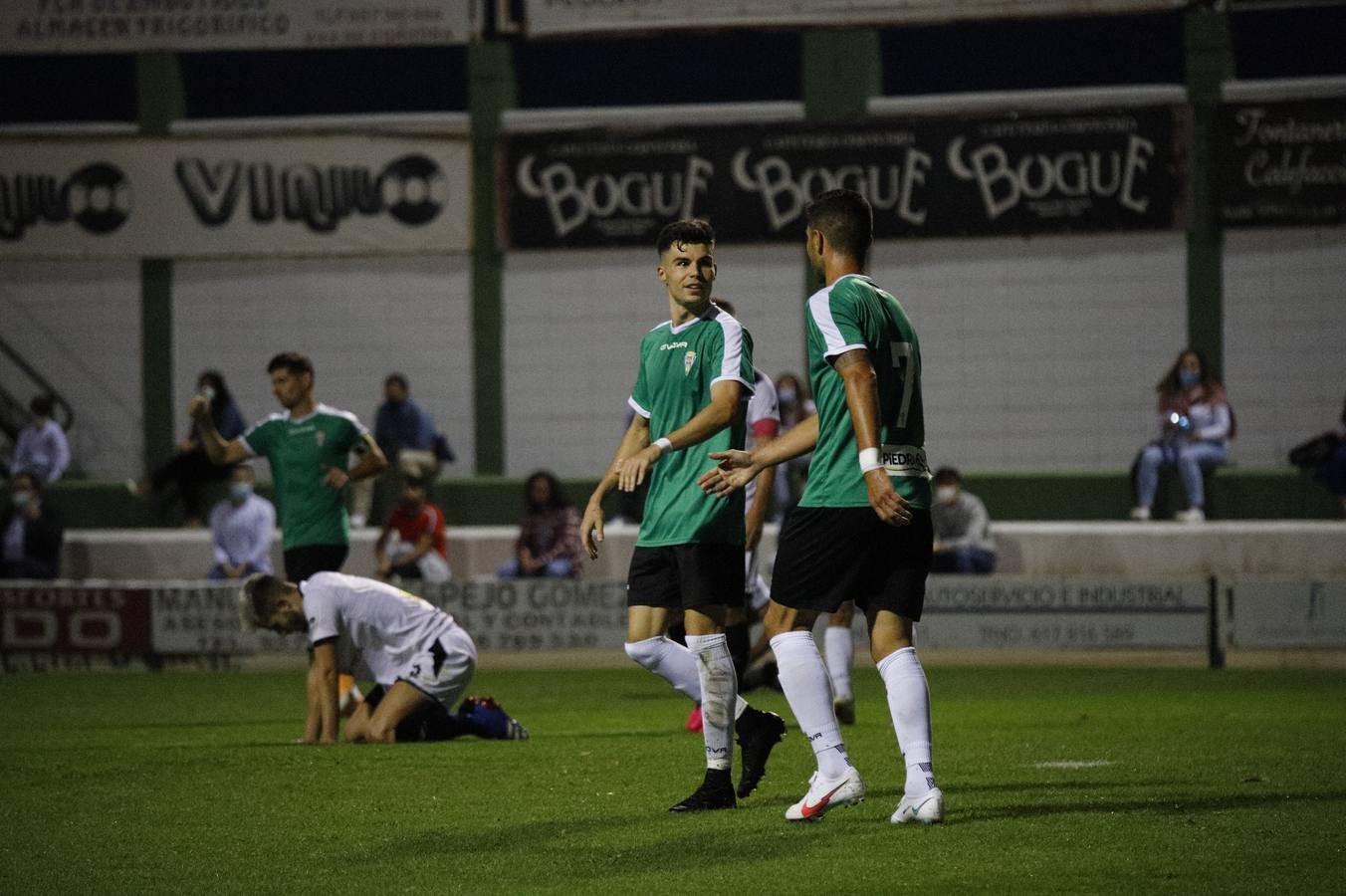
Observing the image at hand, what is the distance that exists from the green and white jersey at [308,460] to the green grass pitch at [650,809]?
1.21 m

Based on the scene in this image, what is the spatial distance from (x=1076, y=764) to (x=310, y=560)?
494 centimetres

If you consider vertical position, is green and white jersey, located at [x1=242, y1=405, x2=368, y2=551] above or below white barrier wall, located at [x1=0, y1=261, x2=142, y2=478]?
below

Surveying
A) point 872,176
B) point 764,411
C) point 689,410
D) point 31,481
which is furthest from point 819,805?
point 872,176

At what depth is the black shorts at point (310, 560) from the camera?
1177cm

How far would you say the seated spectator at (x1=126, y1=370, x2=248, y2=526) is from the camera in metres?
21.9

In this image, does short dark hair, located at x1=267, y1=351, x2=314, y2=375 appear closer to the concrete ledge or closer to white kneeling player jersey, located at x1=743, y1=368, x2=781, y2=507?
white kneeling player jersey, located at x1=743, y1=368, x2=781, y2=507

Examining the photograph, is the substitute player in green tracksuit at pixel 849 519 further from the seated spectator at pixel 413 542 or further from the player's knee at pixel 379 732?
the seated spectator at pixel 413 542

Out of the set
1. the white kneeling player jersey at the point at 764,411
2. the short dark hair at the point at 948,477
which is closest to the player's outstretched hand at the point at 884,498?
the white kneeling player jersey at the point at 764,411

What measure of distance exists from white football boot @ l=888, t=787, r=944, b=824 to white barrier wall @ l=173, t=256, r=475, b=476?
17.0 meters

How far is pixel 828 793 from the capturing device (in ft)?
22.0

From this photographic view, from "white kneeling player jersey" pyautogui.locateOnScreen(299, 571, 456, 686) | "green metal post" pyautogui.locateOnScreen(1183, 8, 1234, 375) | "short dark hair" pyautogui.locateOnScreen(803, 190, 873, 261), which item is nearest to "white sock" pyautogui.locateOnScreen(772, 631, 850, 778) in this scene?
"short dark hair" pyautogui.locateOnScreen(803, 190, 873, 261)

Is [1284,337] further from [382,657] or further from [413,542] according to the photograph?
[382,657]

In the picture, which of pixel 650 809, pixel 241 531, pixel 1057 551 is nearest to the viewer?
pixel 650 809

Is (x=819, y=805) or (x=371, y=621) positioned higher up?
(x=371, y=621)
